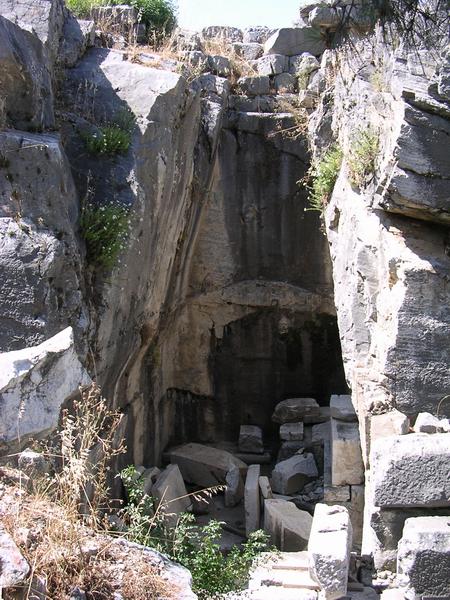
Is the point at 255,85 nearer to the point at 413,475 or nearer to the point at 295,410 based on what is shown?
the point at 295,410

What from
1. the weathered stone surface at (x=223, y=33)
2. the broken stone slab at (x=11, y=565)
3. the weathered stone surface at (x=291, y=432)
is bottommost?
the weathered stone surface at (x=291, y=432)

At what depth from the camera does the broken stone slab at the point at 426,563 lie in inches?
183

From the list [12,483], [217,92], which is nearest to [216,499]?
[217,92]

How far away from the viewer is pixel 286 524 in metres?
7.96

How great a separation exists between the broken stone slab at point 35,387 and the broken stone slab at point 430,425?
263 centimetres

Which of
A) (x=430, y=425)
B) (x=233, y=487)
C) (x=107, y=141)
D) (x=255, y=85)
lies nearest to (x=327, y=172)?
(x=107, y=141)

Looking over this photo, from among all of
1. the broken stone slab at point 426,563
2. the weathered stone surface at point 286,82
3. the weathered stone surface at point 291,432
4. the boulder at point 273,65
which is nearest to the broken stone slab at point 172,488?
the weathered stone surface at point 291,432

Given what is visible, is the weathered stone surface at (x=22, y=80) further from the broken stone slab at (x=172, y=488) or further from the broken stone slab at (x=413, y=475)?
the broken stone slab at (x=413, y=475)

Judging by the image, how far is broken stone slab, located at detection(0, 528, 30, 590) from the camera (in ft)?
9.39

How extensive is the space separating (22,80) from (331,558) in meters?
4.88

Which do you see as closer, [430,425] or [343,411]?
[430,425]

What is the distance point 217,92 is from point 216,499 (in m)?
5.32

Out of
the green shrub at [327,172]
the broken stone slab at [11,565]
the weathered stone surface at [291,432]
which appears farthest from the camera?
the weathered stone surface at [291,432]

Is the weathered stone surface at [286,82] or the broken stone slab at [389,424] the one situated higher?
the weathered stone surface at [286,82]
